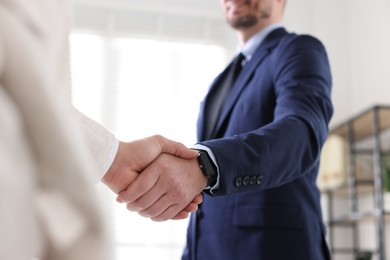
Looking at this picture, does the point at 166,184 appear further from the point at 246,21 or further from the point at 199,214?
the point at 246,21

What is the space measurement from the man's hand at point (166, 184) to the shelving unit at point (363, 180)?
2.09 m

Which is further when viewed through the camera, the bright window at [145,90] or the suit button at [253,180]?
the bright window at [145,90]

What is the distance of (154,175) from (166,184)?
3 centimetres

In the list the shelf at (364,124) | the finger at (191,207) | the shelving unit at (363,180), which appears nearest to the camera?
the finger at (191,207)

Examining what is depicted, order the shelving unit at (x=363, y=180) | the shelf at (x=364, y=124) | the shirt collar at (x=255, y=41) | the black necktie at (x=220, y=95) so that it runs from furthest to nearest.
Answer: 1. the shelf at (x=364, y=124)
2. the shelving unit at (x=363, y=180)
3. the shirt collar at (x=255, y=41)
4. the black necktie at (x=220, y=95)

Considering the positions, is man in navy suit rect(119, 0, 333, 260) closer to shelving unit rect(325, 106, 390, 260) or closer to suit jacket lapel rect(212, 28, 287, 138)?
suit jacket lapel rect(212, 28, 287, 138)

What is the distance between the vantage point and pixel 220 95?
175 centimetres

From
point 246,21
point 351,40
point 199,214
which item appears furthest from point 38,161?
point 351,40

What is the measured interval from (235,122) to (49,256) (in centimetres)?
120

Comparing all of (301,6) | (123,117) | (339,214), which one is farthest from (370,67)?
(123,117)

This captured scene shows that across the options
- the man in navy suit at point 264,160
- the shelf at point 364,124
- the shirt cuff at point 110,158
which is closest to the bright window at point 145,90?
the shelf at point 364,124

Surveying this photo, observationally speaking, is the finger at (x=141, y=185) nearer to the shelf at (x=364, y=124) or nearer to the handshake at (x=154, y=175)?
the handshake at (x=154, y=175)

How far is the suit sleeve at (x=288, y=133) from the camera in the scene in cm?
123

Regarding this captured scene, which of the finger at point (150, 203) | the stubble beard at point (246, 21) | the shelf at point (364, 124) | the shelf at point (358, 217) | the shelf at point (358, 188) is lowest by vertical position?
the shelf at point (358, 217)
